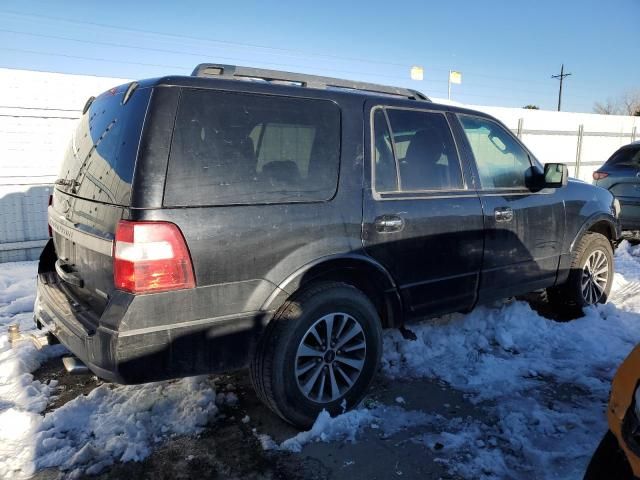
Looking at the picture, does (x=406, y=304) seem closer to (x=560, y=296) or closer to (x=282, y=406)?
(x=282, y=406)

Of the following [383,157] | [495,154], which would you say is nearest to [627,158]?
[495,154]

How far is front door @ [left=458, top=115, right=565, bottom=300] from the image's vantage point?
3.92 metres

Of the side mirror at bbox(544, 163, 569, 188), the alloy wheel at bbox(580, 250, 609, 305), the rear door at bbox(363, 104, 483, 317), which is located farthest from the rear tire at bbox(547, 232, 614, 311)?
the rear door at bbox(363, 104, 483, 317)

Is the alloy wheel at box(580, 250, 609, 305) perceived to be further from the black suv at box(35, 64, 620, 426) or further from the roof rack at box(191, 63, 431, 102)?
the roof rack at box(191, 63, 431, 102)

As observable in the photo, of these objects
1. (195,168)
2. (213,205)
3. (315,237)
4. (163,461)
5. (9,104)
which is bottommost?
(163,461)

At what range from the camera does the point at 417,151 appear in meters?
3.55

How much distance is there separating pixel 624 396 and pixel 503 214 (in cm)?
233

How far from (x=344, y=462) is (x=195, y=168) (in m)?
1.79

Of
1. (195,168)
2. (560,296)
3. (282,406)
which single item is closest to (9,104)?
(195,168)

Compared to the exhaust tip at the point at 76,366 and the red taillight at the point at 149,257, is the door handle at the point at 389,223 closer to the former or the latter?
the red taillight at the point at 149,257

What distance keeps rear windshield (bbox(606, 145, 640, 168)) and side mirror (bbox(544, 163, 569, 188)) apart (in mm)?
5086

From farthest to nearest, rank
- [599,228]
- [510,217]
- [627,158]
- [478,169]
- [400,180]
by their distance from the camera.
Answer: [627,158] → [599,228] → [510,217] → [478,169] → [400,180]

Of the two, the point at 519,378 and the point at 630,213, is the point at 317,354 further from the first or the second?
the point at 630,213

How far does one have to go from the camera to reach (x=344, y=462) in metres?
2.65
